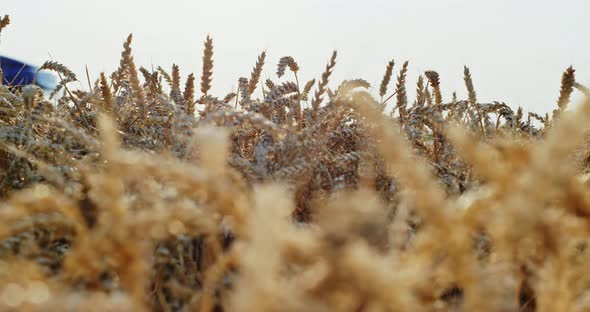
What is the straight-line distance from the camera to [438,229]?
373 mm

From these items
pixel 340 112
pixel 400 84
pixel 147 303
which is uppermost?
pixel 400 84

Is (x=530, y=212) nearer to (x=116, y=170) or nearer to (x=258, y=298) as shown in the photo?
(x=258, y=298)

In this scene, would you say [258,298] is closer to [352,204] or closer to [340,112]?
[352,204]

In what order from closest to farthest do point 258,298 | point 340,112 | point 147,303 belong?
point 258,298, point 147,303, point 340,112

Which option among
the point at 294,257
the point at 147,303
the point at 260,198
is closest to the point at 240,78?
the point at 147,303

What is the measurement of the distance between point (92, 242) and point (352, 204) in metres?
0.20

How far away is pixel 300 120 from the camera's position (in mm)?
1347

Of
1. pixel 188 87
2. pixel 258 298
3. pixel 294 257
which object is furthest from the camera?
pixel 188 87

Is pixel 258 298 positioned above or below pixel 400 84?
below

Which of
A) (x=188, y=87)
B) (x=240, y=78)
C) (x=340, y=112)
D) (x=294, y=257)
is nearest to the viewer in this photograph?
(x=294, y=257)

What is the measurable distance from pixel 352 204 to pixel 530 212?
113 mm

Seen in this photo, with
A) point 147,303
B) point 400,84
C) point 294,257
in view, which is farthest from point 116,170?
point 400,84

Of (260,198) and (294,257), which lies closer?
(260,198)

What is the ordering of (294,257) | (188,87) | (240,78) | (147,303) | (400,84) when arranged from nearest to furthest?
(294,257)
(147,303)
(188,87)
(400,84)
(240,78)
